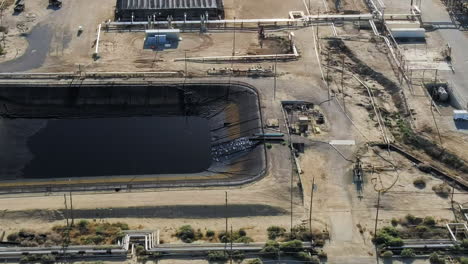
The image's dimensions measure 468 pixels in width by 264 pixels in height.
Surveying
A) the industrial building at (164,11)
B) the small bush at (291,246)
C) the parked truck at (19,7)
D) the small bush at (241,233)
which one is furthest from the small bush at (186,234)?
the parked truck at (19,7)

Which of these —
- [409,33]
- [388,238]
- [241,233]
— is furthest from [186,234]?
[409,33]

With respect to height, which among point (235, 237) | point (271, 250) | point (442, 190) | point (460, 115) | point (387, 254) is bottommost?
point (387, 254)

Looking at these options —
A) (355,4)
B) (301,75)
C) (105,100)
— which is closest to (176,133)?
(105,100)

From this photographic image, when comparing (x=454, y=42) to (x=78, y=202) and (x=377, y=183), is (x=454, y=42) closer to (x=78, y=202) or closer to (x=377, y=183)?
(x=377, y=183)

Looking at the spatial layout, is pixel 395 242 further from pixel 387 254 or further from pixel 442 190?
pixel 442 190

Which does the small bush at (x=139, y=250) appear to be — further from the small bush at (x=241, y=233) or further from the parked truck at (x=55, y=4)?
the parked truck at (x=55, y=4)

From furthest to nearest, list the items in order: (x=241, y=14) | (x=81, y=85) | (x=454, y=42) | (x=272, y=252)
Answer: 1. (x=241, y=14)
2. (x=454, y=42)
3. (x=81, y=85)
4. (x=272, y=252)
